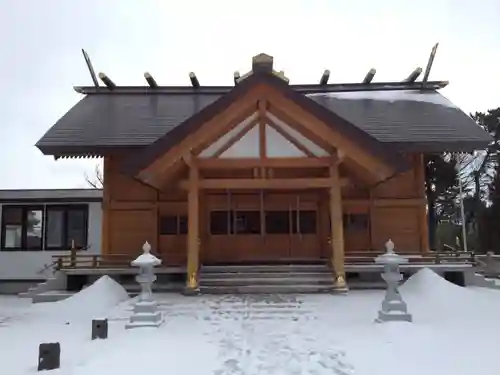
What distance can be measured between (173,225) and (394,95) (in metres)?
8.26

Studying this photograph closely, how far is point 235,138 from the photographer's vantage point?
33.5 feet

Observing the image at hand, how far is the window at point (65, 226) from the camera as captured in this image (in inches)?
664

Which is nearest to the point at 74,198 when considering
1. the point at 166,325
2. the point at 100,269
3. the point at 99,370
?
the point at 100,269

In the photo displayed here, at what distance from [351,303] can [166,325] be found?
3420 mm

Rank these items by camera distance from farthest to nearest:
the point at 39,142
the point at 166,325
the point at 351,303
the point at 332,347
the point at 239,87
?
the point at 39,142 < the point at 239,87 < the point at 351,303 < the point at 166,325 < the point at 332,347

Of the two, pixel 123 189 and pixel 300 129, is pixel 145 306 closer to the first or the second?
pixel 300 129

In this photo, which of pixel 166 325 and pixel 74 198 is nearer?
pixel 166 325

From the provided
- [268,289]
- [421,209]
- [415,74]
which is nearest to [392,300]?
[268,289]

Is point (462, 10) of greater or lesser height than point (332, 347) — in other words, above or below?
above

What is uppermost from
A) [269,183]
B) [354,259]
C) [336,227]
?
[269,183]

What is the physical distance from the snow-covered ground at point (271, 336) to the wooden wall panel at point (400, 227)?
3389 millimetres

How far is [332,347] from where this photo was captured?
5414 millimetres

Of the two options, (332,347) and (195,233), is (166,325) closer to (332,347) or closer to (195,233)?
(332,347)

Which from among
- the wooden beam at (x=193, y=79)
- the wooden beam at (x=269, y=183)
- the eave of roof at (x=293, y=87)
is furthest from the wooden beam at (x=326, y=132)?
the wooden beam at (x=193, y=79)
